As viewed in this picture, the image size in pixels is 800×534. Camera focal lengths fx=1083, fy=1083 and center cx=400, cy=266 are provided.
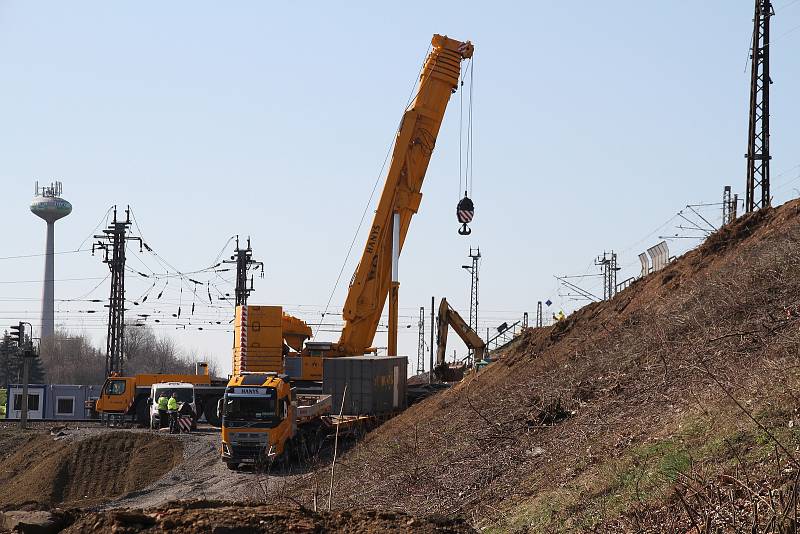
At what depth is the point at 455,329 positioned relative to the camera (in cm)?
4059

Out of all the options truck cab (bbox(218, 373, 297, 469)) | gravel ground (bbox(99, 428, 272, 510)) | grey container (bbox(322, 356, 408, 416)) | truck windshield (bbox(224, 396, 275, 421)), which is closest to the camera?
gravel ground (bbox(99, 428, 272, 510))

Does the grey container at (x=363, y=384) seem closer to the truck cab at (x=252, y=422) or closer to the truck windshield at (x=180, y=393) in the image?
the truck cab at (x=252, y=422)

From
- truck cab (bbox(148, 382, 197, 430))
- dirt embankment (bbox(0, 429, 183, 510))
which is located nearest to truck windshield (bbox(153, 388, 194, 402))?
truck cab (bbox(148, 382, 197, 430))

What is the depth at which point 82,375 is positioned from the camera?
145 meters

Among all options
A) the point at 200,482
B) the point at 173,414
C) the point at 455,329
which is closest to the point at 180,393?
the point at 173,414

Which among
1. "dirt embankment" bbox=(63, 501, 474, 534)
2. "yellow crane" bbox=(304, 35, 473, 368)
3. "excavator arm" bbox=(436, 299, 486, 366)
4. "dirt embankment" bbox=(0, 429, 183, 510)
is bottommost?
"dirt embankment" bbox=(0, 429, 183, 510)

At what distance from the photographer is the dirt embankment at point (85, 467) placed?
108ft

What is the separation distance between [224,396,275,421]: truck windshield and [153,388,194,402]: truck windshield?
14.3m

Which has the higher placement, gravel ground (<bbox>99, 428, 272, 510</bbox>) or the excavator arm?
the excavator arm

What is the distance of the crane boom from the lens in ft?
120

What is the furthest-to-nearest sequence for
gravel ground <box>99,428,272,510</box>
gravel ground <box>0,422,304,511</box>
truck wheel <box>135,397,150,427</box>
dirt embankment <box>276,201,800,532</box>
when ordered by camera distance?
truck wheel <box>135,397,150,427</box>
gravel ground <box>99,428,272,510</box>
gravel ground <box>0,422,304,511</box>
dirt embankment <box>276,201,800,532</box>

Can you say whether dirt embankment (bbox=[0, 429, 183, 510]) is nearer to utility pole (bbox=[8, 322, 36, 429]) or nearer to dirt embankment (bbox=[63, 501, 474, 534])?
utility pole (bbox=[8, 322, 36, 429])

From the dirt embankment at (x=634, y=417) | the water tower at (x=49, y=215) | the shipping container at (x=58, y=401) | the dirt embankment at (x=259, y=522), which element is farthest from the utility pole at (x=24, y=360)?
the water tower at (x=49, y=215)

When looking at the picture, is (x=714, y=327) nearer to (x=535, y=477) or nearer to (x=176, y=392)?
(x=535, y=477)
